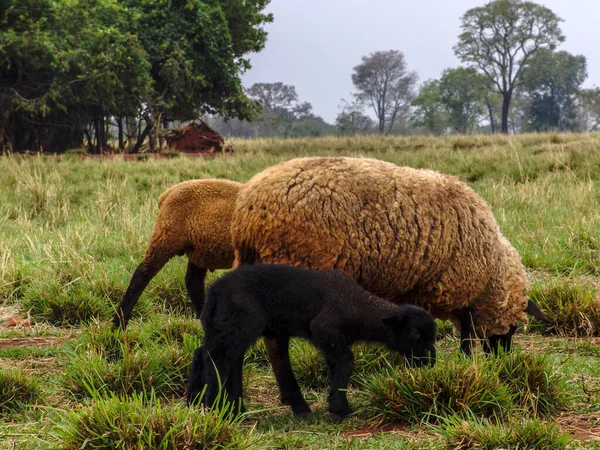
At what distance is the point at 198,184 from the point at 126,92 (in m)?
18.9

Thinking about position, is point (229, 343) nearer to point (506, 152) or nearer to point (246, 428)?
point (246, 428)

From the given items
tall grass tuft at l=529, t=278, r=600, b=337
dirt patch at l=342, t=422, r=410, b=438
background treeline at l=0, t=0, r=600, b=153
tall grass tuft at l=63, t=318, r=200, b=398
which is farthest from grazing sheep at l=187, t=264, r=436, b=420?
background treeline at l=0, t=0, r=600, b=153

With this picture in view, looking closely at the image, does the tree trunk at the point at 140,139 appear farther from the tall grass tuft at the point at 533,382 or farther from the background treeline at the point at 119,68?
the tall grass tuft at the point at 533,382

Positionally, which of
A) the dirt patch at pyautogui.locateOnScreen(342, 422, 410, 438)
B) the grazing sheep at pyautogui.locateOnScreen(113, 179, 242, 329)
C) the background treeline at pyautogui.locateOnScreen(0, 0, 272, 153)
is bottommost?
the dirt patch at pyautogui.locateOnScreen(342, 422, 410, 438)

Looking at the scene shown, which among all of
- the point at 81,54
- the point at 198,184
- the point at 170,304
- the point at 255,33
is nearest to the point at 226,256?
the point at 198,184

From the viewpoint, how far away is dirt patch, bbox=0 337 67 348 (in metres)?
5.00

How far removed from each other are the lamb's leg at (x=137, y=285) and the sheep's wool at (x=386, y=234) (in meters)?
1.53

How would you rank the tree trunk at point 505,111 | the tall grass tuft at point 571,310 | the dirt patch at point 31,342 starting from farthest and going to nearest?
the tree trunk at point 505,111, the tall grass tuft at point 571,310, the dirt patch at point 31,342

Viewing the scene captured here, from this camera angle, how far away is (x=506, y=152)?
15.2 metres

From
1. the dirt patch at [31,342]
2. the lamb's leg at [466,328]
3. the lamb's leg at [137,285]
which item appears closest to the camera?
the lamb's leg at [466,328]

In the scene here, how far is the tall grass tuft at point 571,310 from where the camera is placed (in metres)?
5.17

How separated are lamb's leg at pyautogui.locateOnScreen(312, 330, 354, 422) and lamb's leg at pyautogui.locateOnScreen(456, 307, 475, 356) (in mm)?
1185

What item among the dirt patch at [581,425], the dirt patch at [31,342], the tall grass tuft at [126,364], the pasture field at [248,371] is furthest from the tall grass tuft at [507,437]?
the dirt patch at [31,342]

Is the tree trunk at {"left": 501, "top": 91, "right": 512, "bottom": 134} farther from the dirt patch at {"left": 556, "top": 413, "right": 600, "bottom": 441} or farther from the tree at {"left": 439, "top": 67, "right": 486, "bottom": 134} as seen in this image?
the dirt patch at {"left": 556, "top": 413, "right": 600, "bottom": 441}
